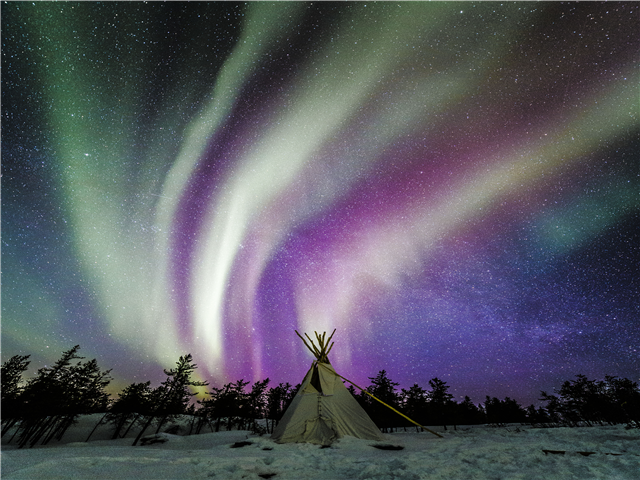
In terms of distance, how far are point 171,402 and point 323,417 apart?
20827 mm

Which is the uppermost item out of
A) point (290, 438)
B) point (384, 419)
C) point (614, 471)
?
point (384, 419)

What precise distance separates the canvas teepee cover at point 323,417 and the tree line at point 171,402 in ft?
51.0

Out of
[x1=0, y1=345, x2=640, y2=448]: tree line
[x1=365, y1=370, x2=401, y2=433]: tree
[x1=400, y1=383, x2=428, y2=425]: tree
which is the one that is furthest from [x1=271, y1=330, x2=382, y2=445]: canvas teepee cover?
[x1=400, y1=383, x2=428, y2=425]: tree

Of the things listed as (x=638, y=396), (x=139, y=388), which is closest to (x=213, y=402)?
(x=139, y=388)

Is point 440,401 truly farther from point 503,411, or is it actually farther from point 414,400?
point 503,411

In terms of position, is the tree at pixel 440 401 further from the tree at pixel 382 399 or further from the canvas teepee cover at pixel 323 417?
the canvas teepee cover at pixel 323 417

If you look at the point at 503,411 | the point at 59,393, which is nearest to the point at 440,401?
Answer: the point at 503,411

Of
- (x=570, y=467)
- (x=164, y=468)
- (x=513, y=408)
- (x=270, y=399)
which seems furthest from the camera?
(x=513, y=408)

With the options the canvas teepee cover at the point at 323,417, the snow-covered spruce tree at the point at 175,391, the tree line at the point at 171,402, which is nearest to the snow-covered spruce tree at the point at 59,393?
the tree line at the point at 171,402

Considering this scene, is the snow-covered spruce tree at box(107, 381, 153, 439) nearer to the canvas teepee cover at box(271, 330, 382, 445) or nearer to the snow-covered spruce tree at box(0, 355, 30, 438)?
the snow-covered spruce tree at box(0, 355, 30, 438)

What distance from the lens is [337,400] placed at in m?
13.7

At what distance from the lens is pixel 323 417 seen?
489 inches

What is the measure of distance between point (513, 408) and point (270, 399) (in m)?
61.1

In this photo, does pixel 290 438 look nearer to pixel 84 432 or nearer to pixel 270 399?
pixel 270 399
